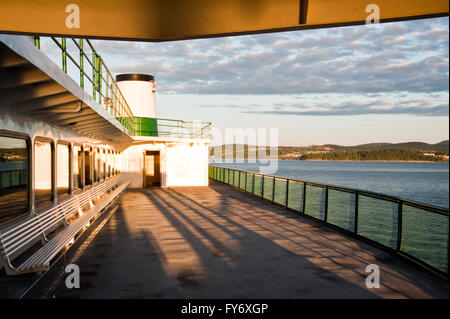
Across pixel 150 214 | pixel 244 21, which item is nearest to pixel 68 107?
pixel 244 21

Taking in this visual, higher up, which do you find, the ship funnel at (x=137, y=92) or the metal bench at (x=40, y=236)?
the ship funnel at (x=137, y=92)

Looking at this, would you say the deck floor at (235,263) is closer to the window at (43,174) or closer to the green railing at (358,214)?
the green railing at (358,214)

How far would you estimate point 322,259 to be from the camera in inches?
262

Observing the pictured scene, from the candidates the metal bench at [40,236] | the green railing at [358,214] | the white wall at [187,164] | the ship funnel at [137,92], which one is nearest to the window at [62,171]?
the metal bench at [40,236]

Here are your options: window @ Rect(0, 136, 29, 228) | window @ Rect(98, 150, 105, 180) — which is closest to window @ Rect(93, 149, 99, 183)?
window @ Rect(98, 150, 105, 180)

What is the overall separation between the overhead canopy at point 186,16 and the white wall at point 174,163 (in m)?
18.5

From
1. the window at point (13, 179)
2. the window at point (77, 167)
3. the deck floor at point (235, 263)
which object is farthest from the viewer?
the window at point (77, 167)

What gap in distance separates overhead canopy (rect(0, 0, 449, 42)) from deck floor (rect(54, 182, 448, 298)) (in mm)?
3229

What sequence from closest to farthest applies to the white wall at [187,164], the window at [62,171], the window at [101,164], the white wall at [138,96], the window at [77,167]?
the window at [62,171] → the window at [77,167] → the window at [101,164] → the white wall at [187,164] → the white wall at [138,96]

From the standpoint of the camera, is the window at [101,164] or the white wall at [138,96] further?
the white wall at [138,96]

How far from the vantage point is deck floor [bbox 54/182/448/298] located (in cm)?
A: 512

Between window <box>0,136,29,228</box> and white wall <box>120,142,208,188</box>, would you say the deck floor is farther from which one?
white wall <box>120,142,208,188</box>

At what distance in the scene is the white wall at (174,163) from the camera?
22406 millimetres
